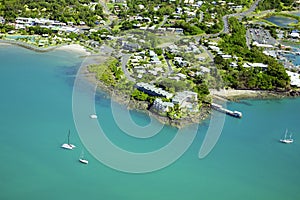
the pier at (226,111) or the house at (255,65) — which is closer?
the pier at (226,111)

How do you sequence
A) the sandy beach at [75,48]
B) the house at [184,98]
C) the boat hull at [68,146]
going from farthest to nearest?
the sandy beach at [75,48] → the house at [184,98] → the boat hull at [68,146]

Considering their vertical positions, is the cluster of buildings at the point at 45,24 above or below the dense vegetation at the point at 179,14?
below

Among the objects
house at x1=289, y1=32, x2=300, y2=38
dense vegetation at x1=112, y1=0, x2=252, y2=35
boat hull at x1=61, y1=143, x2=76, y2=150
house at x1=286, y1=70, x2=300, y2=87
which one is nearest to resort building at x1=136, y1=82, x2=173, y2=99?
boat hull at x1=61, y1=143, x2=76, y2=150

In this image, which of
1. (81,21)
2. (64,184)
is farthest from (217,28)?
(64,184)

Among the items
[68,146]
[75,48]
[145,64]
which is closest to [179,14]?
[75,48]

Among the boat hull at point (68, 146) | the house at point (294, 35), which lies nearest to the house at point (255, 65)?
the house at point (294, 35)

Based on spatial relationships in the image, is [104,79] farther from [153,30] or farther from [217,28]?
[217,28]

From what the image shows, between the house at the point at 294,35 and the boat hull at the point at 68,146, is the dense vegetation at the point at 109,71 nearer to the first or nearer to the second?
the boat hull at the point at 68,146

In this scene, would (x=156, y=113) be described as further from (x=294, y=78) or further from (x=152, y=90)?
(x=294, y=78)
